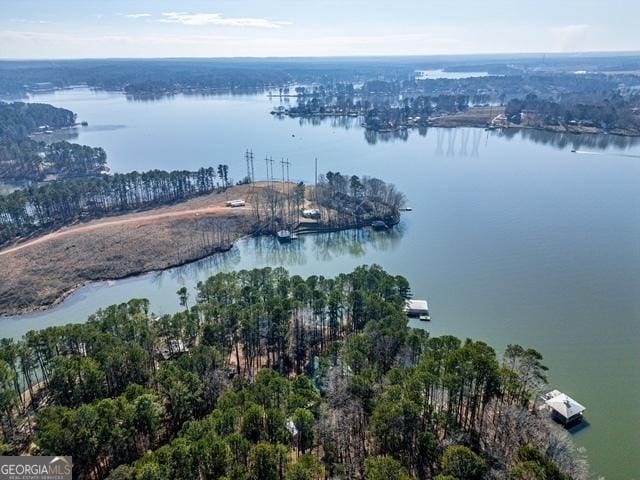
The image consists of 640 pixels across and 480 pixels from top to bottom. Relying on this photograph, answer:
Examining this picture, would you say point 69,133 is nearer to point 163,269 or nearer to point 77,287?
point 77,287

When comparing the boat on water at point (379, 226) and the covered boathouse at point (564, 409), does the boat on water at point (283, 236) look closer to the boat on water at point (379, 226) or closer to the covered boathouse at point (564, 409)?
the boat on water at point (379, 226)

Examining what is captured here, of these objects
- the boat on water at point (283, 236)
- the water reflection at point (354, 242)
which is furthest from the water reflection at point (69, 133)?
the water reflection at point (354, 242)

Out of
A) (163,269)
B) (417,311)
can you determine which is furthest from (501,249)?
(163,269)

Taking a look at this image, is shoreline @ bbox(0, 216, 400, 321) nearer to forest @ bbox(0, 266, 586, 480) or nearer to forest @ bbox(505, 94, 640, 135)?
forest @ bbox(0, 266, 586, 480)

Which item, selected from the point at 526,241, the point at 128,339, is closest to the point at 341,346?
the point at 128,339

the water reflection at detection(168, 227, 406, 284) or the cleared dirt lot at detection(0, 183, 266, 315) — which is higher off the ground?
the cleared dirt lot at detection(0, 183, 266, 315)

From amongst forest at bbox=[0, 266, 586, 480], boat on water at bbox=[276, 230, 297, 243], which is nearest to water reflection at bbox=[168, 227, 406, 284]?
boat on water at bbox=[276, 230, 297, 243]

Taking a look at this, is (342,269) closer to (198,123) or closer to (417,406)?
(417,406)
